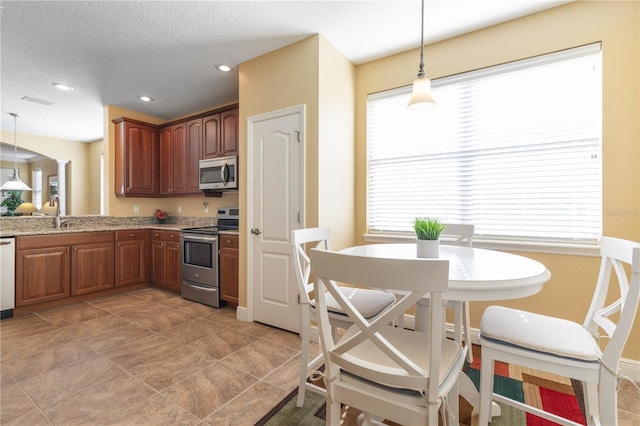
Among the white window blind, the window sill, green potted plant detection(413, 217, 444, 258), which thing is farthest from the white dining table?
the white window blind

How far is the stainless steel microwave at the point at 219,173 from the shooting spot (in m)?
3.78

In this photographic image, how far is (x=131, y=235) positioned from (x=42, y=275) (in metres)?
1.05

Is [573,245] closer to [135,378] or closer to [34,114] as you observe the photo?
[135,378]

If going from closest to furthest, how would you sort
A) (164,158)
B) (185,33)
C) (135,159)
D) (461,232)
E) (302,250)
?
1. (302,250)
2. (461,232)
3. (185,33)
4. (135,159)
5. (164,158)

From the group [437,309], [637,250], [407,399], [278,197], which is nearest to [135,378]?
[278,197]

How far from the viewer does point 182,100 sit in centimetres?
428

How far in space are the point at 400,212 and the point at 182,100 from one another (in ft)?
11.4

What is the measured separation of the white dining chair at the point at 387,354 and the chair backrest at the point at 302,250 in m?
0.59

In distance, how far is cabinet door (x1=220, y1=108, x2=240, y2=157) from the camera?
12.6ft

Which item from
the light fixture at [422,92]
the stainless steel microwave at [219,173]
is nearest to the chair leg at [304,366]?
the light fixture at [422,92]

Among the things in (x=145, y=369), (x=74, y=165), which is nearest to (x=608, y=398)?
(x=145, y=369)

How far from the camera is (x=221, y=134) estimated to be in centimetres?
398

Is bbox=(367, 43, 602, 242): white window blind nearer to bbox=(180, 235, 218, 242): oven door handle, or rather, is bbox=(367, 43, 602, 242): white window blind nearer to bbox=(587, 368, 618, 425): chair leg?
bbox=(587, 368, 618, 425): chair leg

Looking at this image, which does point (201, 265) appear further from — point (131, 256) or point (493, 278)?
point (493, 278)
